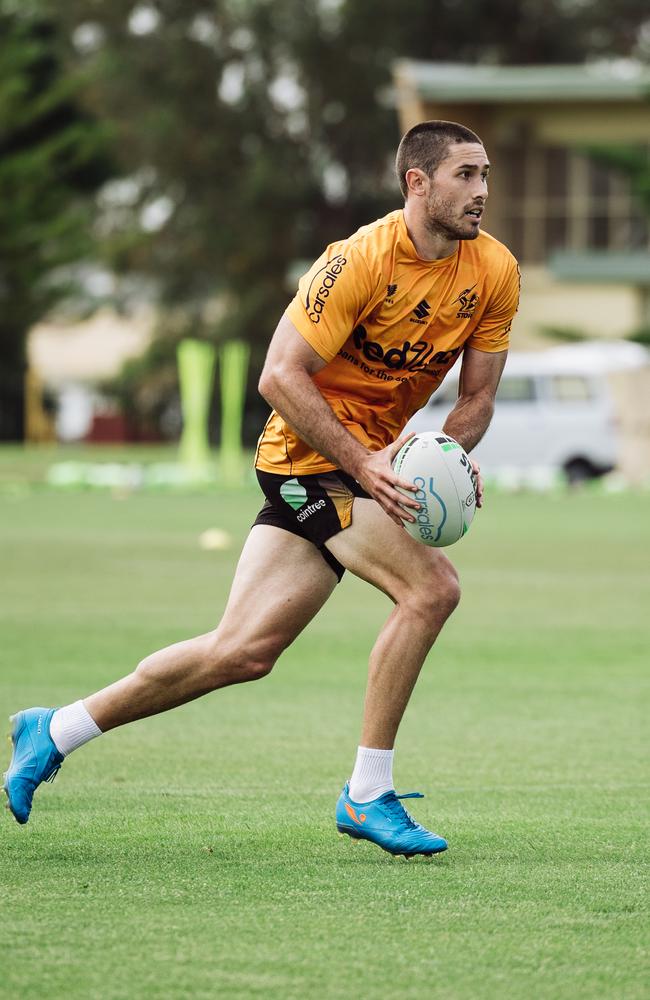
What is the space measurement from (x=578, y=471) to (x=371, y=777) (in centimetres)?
2805

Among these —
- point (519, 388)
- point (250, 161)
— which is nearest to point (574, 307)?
point (250, 161)

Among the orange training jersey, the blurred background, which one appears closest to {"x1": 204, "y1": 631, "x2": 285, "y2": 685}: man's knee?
the orange training jersey

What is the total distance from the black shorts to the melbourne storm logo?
2.19 ft

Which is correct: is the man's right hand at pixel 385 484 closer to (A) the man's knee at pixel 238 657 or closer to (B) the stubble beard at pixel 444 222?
(A) the man's knee at pixel 238 657

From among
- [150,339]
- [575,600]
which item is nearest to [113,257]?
[150,339]

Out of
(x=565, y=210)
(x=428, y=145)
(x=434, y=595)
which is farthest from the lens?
(x=565, y=210)

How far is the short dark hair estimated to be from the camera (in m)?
5.90

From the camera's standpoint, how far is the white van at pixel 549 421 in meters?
32.8

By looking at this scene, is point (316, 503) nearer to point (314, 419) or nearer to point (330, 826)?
point (314, 419)

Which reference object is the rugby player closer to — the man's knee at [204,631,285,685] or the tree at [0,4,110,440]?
the man's knee at [204,631,285,685]

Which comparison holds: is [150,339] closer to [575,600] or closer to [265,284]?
[265,284]

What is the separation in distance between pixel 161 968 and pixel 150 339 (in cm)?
5612

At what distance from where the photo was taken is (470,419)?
6227 mm

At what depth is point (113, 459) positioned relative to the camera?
151 ft
